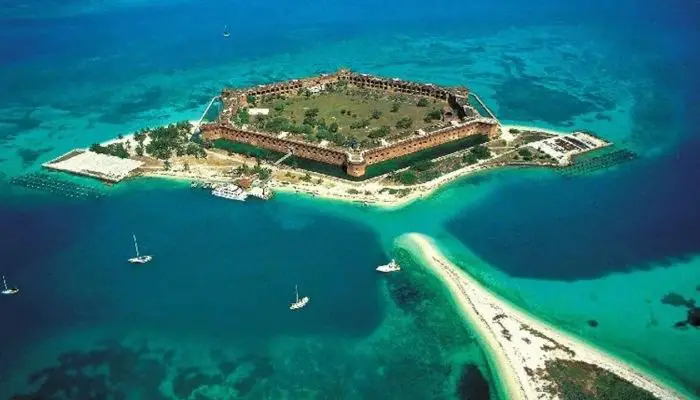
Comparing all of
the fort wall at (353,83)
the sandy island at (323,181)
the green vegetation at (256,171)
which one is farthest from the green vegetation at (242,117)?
the green vegetation at (256,171)

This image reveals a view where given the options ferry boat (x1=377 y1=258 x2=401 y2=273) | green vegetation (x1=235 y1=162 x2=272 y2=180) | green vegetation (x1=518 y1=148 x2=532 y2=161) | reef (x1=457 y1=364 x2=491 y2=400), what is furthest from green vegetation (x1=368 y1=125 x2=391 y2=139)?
reef (x1=457 y1=364 x2=491 y2=400)

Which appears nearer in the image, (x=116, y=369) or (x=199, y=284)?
(x=116, y=369)

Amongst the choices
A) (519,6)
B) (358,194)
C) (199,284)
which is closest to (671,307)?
(358,194)

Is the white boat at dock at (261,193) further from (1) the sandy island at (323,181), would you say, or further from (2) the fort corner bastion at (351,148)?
(2) the fort corner bastion at (351,148)

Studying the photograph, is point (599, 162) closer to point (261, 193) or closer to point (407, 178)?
point (407, 178)

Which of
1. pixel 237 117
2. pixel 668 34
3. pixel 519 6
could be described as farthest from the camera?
pixel 519 6

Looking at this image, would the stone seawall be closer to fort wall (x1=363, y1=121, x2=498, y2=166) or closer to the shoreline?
the shoreline

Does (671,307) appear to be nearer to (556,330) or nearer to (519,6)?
(556,330)
